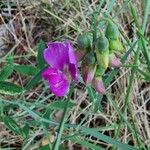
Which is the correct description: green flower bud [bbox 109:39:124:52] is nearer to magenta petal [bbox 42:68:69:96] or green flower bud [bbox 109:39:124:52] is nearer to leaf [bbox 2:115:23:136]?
magenta petal [bbox 42:68:69:96]

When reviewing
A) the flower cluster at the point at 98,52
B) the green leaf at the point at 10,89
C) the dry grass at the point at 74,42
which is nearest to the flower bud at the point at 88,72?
the flower cluster at the point at 98,52

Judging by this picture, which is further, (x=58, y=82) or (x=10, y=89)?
(x=10, y=89)

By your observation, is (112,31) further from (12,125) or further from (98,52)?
(12,125)

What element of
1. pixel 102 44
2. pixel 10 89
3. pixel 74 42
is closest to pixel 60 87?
pixel 102 44

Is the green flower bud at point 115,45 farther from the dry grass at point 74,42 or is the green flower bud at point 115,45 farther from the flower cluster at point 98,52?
the dry grass at point 74,42

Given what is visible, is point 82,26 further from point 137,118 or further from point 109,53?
point 109,53

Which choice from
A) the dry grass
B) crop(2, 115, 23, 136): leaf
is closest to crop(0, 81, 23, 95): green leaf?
crop(2, 115, 23, 136): leaf
